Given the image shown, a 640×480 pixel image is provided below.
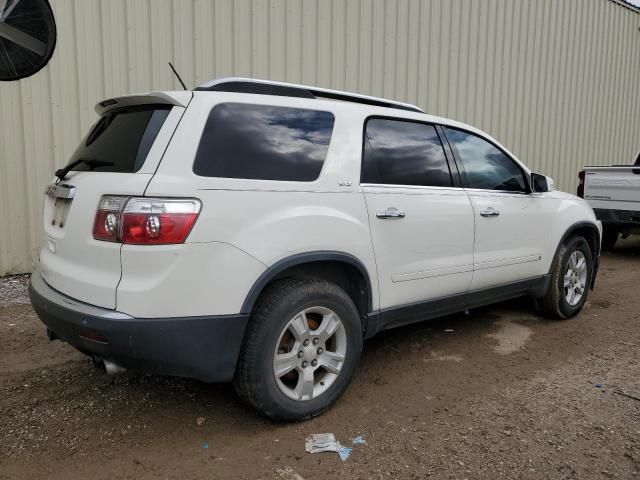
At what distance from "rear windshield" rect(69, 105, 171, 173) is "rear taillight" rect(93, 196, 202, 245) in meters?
0.22

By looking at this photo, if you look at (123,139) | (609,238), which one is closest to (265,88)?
(123,139)

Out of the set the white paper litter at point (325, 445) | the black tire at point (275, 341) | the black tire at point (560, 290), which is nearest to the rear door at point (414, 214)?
the black tire at point (275, 341)

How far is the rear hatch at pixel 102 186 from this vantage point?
235 cm

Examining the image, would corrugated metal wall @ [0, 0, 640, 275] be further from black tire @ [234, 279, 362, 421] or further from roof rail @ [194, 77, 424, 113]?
black tire @ [234, 279, 362, 421]

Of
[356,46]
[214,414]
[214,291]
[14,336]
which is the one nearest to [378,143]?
[214,291]

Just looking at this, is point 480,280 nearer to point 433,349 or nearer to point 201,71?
point 433,349

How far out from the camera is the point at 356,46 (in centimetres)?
778

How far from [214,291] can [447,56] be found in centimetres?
807

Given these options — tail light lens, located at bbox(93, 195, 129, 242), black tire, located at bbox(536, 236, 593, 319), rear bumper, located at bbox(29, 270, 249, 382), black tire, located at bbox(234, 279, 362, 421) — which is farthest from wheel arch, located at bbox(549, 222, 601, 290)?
tail light lens, located at bbox(93, 195, 129, 242)

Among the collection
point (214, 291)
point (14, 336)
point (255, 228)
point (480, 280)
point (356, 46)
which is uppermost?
point (356, 46)

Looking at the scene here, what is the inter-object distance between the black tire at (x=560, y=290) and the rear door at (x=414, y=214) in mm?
1332

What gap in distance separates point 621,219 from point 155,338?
306 inches

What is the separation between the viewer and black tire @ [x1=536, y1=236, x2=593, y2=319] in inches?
179

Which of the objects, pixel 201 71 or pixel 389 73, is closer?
pixel 201 71
